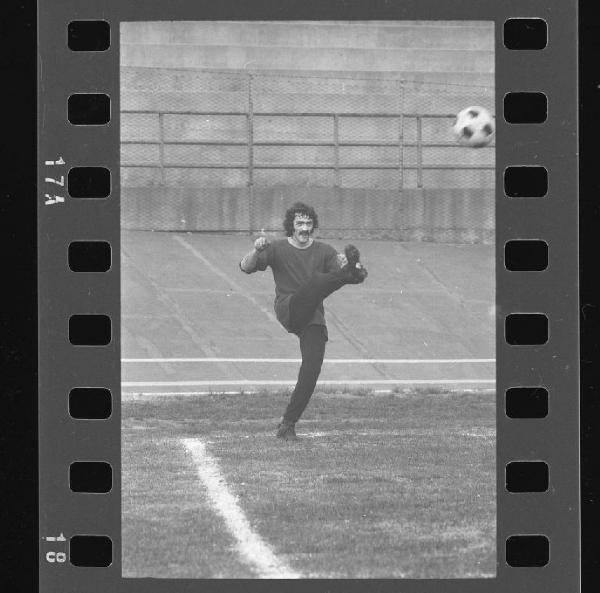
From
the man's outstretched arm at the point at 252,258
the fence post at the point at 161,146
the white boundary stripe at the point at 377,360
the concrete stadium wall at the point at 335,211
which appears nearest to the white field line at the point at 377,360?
the white boundary stripe at the point at 377,360

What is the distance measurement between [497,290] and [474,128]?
247 centimetres

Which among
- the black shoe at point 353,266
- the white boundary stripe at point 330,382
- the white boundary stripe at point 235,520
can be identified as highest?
the black shoe at point 353,266

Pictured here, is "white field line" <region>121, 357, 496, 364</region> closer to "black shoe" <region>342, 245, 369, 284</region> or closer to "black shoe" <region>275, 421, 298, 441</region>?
"black shoe" <region>275, 421, 298, 441</region>

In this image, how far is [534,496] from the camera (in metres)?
6.85

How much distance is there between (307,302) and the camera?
11438 millimetres

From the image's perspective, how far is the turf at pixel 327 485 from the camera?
767 cm

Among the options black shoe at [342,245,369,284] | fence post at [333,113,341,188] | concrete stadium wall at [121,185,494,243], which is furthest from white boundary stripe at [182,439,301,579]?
fence post at [333,113,341,188]

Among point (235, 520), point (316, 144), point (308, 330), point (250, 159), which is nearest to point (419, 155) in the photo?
point (316, 144)

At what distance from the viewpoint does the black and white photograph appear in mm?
8609

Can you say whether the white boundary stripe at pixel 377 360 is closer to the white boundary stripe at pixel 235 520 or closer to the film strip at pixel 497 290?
the white boundary stripe at pixel 235 520

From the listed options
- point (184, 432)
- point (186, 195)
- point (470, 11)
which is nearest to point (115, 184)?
point (470, 11)

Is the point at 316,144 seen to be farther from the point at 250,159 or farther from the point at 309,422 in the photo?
the point at 309,422

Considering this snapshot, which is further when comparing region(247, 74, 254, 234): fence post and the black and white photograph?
region(247, 74, 254, 234): fence post

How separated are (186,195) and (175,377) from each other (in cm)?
810
